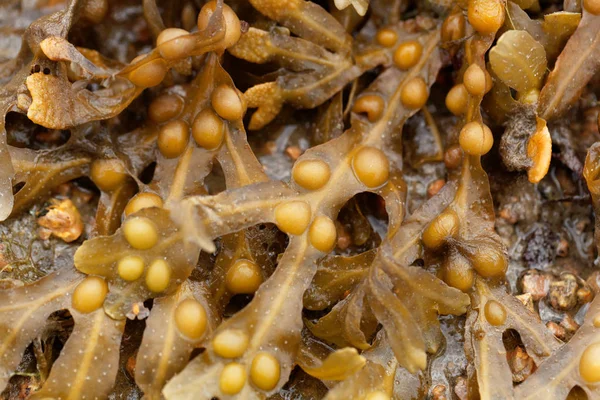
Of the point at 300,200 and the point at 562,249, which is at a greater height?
the point at 300,200

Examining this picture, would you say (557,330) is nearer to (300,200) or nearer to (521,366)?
(521,366)

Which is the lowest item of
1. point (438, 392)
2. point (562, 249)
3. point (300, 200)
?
point (438, 392)

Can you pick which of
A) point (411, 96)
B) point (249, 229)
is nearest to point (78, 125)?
point (249, 229)

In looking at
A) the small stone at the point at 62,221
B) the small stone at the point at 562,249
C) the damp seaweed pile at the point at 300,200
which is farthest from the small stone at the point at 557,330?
the small stone at the point at 62,221

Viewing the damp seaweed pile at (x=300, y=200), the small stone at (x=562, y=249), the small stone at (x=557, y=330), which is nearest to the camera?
the damp seaweed pile at (x=300, y=200)

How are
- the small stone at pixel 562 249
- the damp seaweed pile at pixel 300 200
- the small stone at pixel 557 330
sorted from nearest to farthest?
the damp seaweed pile at pixel 300 200 < the small stone at pixel 557 330 < the small stone at pixel 562 249

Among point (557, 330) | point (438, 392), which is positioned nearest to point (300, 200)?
point (438, 392)

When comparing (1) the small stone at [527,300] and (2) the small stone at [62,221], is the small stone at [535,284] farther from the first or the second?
(2) the small stone at [62,221]

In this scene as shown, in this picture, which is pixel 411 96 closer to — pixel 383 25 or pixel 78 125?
pixel 383 25
